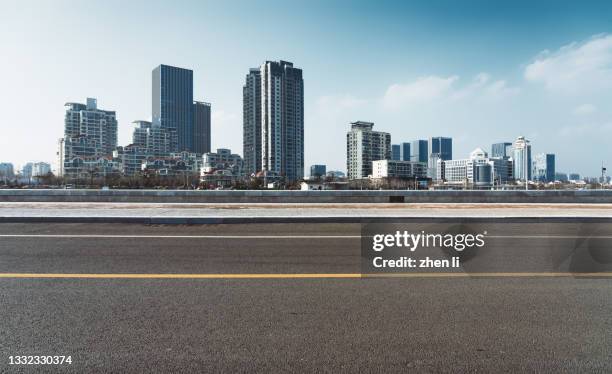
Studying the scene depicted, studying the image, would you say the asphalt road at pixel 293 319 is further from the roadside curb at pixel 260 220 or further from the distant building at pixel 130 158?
the distant building at pixel 130 158

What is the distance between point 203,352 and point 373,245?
18.7 feet

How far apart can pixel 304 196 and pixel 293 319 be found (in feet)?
60.3

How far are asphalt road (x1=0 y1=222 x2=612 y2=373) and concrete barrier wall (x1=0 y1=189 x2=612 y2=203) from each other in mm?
15200

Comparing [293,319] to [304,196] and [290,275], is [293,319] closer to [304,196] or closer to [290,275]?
[290,275]

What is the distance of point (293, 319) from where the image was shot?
4.11 metres

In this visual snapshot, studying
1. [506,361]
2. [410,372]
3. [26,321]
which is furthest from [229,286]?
[506,361]

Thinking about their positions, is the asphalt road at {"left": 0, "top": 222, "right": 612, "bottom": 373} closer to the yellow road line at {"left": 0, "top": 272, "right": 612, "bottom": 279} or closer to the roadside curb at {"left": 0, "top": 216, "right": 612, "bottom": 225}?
the yellow road line at {"left": 0, "top": 272, "right": 612, "bottom": 279}

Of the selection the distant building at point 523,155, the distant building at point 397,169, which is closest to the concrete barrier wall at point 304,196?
the distant building at point 523,155

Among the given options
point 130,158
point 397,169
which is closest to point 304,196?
point 397,169

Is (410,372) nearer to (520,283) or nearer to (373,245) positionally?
(520,283)

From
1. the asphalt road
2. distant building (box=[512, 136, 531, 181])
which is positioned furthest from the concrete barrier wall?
distant building (box=[512, 136, 531, 181])

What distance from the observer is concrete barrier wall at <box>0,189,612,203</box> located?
22281 mm

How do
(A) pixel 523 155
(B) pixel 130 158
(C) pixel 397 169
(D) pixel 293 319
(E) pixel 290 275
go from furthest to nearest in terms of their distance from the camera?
(B) pixel 130 158 → (C) pixel 397 169 → (A) pixel 523 155 → (E) pixel 290 275 → (D) pixel 293 319

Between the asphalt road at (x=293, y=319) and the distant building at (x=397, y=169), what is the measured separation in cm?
16655
